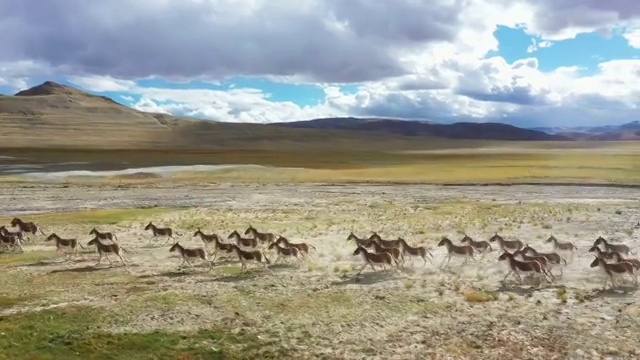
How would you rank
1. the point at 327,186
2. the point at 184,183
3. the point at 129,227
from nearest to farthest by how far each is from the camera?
the point at 129,227 → the point at 327,186 → the point at 184,183

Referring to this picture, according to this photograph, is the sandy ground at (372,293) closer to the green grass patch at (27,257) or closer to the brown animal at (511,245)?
the brown animal at (511,245)

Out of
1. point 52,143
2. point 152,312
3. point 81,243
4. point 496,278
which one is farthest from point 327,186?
point 52,143

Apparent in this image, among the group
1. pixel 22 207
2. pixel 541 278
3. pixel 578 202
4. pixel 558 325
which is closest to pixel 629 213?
pixel 578 202

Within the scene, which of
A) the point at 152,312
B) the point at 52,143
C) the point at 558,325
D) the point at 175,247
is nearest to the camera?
the point at 558,325

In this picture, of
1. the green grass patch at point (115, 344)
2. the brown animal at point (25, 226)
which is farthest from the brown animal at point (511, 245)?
the brown animal at point (25, 226)

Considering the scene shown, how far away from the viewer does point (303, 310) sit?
54.1 ft

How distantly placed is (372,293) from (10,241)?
15105 millimetres

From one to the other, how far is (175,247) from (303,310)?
24.7 ft

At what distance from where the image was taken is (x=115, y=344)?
1427 cm

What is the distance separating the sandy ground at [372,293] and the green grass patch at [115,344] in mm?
482

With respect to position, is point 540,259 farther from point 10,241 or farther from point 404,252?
point 10,241

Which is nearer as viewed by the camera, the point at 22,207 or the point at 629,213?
the point at 629,213

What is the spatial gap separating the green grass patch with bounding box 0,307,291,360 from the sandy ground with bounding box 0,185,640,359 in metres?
0.48

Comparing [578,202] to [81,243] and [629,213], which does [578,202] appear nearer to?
[629,213]
